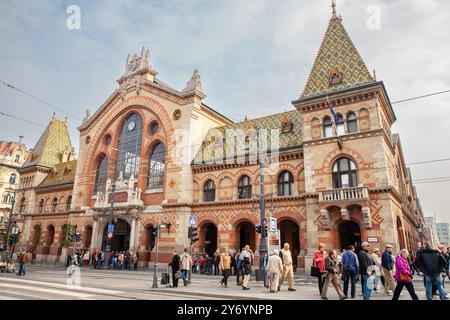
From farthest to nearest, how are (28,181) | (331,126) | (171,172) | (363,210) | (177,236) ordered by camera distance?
(28,181) < (171,172) < (177,236) < (331,126) < (363,210)

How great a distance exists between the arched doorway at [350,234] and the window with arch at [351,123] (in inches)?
275

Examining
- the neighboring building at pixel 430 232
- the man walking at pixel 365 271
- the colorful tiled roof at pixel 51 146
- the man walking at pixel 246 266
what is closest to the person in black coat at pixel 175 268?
the man walking at pixel 246 266

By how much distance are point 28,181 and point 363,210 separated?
4526 centimetres

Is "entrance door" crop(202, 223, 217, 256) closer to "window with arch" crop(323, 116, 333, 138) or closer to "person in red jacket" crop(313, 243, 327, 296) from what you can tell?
"window with arch" crop(323, 116, 333, 138)

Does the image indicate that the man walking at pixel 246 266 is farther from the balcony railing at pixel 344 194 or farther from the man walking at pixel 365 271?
the balcony railing at pixel 344 194

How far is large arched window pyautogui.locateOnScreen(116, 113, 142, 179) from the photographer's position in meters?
35.5

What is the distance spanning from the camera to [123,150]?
122ft

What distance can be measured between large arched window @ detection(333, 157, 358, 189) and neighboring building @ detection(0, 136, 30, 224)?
57.5 metres

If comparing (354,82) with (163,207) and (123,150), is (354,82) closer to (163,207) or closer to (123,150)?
(163,207)

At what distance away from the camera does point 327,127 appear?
2459 cm

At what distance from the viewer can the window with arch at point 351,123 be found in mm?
23552

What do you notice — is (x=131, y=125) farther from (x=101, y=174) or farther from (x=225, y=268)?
(x=225, y=268)

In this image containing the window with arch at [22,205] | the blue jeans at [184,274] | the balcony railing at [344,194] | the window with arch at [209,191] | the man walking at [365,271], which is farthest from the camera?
the window with arch at [22,205]

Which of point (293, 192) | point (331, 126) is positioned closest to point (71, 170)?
point (293, 192)
